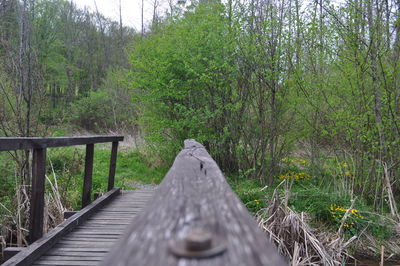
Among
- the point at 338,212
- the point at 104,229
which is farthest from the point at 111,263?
the point at 338,212

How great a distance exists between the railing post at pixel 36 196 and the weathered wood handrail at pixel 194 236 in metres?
2.36

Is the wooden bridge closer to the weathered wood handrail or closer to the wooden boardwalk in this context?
the weathered wood handrail

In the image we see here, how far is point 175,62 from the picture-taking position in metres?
9.20

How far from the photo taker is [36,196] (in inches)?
118

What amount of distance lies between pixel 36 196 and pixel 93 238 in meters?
0.74

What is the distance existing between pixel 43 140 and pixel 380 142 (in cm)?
583

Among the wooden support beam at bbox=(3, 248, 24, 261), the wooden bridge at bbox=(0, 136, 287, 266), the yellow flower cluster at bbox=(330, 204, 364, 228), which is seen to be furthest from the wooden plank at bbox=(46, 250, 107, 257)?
the yellow flower cluster at bbox=(330, 204, 364, 228)

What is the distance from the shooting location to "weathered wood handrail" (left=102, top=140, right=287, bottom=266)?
58cm

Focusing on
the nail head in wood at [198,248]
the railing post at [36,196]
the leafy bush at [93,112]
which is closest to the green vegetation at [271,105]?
the railing post at [36,196]

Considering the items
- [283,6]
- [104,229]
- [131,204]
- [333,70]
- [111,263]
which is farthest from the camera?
[283,6]

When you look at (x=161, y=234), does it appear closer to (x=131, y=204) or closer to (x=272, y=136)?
(x=131, y=204)

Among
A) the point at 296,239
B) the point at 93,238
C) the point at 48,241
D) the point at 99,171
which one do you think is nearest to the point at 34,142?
the point at 48,241

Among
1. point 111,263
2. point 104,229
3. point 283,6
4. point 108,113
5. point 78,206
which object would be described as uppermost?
point 283,6

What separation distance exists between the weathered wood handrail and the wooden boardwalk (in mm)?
2174
